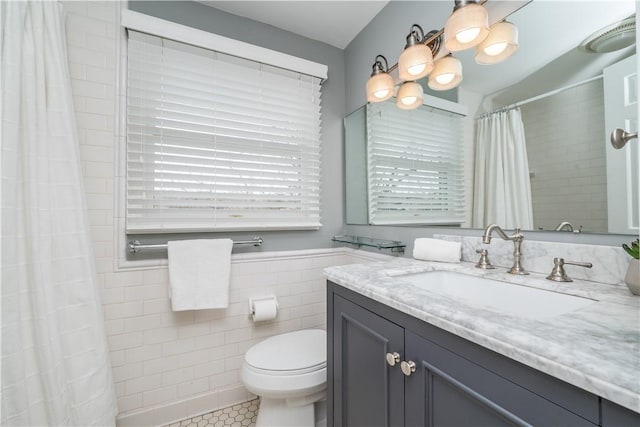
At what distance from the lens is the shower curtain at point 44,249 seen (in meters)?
1.03

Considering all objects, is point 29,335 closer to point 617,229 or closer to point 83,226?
point 83,226

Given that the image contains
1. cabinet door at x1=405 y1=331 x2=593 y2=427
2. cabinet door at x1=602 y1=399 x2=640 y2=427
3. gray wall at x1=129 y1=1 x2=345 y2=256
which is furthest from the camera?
gray wall at x1=129 y1=1 x2=345 y2=256

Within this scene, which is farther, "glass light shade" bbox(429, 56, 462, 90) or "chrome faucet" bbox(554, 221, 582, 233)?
"glass light shade" bbox(429, 56, 462, 90)

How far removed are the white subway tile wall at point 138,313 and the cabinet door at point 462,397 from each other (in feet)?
3.86

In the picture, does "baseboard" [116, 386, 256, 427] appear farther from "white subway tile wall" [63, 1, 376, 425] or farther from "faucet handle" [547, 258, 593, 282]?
"faucet handle" [547, 258, 593, 282]

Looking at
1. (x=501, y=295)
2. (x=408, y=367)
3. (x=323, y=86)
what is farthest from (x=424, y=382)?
(x=323, y=86)

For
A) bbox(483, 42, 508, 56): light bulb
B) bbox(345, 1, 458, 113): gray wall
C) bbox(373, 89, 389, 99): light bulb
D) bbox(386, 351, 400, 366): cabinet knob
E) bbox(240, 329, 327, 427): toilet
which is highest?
bbox(345, 1, 458, 113): gray wall

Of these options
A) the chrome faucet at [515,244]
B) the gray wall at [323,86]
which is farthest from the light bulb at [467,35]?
the gray wall at [323,86]

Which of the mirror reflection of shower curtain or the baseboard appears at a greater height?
the mirror reflection of shower curtain

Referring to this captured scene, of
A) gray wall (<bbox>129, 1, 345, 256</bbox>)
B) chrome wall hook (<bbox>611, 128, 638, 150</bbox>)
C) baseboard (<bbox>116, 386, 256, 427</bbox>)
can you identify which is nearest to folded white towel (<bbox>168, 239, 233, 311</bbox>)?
gray wall (<bbox>129, 1, 345, 256</bbox>)

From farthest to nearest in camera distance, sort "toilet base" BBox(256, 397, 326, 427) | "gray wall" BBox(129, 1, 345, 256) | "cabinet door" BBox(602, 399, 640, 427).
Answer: "gray wall" BBox(129, 1, 345, 256), "toilet base" BBox(256, 397, 326, 427), "cabinet door" BBox(602, 399, 640, 427)

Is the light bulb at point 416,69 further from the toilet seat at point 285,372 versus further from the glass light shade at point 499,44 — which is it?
the toilet seat at point 285,372

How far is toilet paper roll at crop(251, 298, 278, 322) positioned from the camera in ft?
5.18

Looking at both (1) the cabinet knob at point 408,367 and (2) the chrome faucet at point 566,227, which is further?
(2) the chrome faucet at point 566,227
